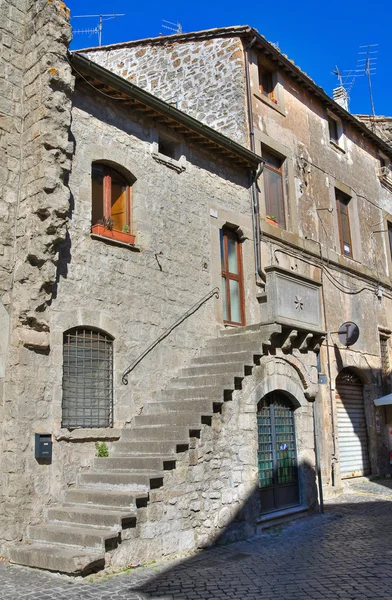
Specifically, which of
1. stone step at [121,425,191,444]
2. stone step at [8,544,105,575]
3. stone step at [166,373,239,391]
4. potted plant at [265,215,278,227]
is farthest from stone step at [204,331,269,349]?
stone step at [8,544,105,575]

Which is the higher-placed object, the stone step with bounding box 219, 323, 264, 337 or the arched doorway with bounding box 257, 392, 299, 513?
the stone step with bounding box 219, 323, 264, 337

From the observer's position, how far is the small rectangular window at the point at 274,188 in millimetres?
13211

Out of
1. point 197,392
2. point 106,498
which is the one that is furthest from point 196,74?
point 106,498

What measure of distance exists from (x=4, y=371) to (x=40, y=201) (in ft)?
7.11

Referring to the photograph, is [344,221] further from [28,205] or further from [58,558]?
[58,558]

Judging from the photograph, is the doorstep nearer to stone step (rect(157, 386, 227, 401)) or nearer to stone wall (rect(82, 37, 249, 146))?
stone step (rect(157, 386, 227, 401))

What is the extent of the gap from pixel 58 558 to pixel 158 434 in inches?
88.8

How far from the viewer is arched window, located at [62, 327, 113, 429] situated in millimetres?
7828

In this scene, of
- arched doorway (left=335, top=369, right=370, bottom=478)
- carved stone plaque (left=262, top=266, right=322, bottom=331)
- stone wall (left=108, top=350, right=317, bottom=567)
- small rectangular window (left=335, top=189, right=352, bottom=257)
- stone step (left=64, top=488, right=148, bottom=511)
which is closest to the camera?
stone step (left=64, top=488, right=148, bottom=511)

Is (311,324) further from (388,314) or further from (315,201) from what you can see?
(388,314)

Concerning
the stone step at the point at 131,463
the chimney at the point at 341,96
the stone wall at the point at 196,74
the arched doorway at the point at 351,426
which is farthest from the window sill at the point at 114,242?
the chimney at the point at 341,96

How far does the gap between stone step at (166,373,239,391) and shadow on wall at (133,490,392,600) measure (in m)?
2.15

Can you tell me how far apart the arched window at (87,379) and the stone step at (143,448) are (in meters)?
0.40

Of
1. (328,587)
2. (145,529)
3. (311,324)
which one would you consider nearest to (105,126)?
(311,324)
